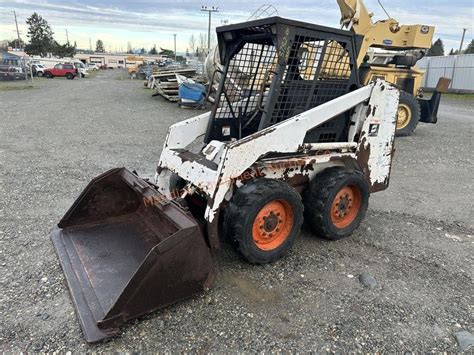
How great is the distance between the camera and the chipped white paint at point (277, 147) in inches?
122

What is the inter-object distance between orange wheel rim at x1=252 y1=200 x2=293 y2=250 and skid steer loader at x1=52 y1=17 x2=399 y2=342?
11 mm

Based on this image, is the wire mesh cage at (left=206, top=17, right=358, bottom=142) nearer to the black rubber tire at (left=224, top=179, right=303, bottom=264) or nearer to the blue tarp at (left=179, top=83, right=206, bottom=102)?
the black rubber tire at (left=224, top=179, right=303, bottom=264)

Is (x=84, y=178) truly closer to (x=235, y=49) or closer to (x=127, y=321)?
(x=235, y=49)

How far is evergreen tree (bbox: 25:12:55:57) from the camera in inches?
2781

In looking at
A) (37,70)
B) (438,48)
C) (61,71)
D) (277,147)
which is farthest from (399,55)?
(438,48)

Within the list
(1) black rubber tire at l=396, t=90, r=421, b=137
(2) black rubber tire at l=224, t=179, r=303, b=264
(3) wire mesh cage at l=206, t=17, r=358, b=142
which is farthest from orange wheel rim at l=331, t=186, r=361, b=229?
(1) black rubber tire at l=396, t=90, r=421, b=137

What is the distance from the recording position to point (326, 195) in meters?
3.71

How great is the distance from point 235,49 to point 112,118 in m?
8.85

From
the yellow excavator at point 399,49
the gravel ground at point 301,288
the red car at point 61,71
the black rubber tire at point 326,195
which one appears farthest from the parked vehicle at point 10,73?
the black rubber tire at point 326,195

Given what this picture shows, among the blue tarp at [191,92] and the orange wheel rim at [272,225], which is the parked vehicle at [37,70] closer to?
the blue tarp at [191,92]

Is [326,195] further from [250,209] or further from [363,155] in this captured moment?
[250,209]

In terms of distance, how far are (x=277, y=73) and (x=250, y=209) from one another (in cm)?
124

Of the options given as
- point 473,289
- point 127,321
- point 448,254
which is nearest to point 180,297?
point 127,321

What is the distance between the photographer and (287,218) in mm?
3539
